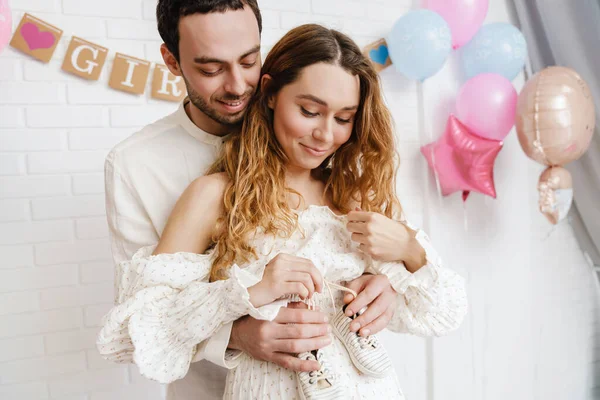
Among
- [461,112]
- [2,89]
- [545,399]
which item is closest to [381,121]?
[461,112]

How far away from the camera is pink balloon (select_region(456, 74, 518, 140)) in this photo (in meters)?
2.54

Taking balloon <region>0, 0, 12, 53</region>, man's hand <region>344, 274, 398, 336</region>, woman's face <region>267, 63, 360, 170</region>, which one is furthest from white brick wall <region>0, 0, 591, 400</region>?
man's hand <region>344, 274, 398, 336</region>

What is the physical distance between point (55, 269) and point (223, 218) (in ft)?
4.21

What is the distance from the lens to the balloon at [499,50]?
263 centimetres

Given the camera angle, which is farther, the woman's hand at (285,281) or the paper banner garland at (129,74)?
the paper banner garland at (129,74)

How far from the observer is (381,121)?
155 centimetres

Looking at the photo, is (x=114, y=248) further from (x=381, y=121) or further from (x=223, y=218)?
(x=381, y=121)

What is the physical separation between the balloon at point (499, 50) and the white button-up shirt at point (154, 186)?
5.30 feet

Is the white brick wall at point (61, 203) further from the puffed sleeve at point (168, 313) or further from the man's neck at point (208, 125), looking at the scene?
the puffed sleeve at point (168, 313)

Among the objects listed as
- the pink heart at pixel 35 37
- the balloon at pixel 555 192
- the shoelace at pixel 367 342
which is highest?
the pink heart at pixel 35 37

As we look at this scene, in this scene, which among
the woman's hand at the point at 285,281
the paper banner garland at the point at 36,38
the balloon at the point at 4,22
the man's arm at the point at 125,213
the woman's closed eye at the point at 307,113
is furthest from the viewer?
the paper banner garland at the point at 36,38

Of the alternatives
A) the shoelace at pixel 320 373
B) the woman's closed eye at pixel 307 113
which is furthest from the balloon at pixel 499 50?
the shoelace at pixel 320 373

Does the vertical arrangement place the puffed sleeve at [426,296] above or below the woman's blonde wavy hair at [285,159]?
below

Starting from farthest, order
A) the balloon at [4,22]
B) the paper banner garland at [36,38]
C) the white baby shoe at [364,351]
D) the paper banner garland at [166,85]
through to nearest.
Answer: the paper banner garland at [166,85] → the paper banner garland at [36,38] → the balloon at [4,22] → the white baby shoe at [364,351]
